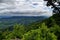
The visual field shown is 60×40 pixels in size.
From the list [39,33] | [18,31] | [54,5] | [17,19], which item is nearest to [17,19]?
[17,19]

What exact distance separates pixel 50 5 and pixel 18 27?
1648mm

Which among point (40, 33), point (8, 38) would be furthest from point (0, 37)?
point (40, 33)

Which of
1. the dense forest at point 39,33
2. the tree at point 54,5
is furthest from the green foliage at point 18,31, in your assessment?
the tree at point 54,5

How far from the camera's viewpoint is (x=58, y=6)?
6.70 metres

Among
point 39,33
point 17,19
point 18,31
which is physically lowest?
point 17,19

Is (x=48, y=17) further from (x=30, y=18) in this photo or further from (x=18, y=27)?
(x=18, y=27)

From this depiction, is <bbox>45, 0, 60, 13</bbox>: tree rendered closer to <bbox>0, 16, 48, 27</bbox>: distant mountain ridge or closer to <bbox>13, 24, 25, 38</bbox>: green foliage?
<bbox>0, 16, 48, 27</bbox>: distant mountain ridge

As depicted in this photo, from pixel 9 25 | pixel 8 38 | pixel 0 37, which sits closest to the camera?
pixel 8 38

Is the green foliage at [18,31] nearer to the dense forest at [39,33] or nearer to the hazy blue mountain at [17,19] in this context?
the dense forest at [39,33]

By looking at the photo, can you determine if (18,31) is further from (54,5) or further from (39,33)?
(54,5)

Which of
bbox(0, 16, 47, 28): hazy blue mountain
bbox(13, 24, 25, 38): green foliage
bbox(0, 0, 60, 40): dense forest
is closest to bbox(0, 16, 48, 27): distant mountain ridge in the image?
bbox(0, 16, 47, 28): hazy blue mountain

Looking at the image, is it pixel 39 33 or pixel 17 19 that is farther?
pixel 17 19

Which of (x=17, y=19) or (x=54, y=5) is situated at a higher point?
(x=54, y=5)

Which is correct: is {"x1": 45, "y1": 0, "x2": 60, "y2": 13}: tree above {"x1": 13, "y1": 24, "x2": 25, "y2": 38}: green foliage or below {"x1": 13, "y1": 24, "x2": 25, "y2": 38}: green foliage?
above
